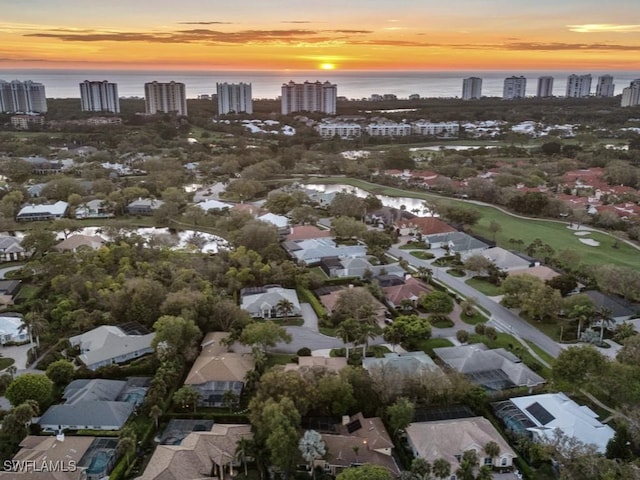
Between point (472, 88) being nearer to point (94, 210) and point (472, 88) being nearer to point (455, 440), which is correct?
point (94, 210)

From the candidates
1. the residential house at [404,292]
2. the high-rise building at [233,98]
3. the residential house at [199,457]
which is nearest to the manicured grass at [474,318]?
the residential house at [404,292]

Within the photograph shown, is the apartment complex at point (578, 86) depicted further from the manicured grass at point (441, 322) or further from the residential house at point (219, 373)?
the residential house at point (219, 373)

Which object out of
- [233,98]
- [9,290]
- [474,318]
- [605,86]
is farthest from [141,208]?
[605,86]

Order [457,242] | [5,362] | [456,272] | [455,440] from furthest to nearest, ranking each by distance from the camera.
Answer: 1. [457,242]
2. [456,272]
3. [5,362]
4. [455,440]

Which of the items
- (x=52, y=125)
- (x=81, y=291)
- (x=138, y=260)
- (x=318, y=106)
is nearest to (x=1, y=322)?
(x=81, y=291)

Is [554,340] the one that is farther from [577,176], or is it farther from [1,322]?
[577,176]

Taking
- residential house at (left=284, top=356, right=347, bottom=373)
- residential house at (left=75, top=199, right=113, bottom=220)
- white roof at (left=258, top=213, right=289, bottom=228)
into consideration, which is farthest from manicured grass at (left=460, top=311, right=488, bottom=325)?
residential house at (left=75, top=199, right=113, bottom=220)
